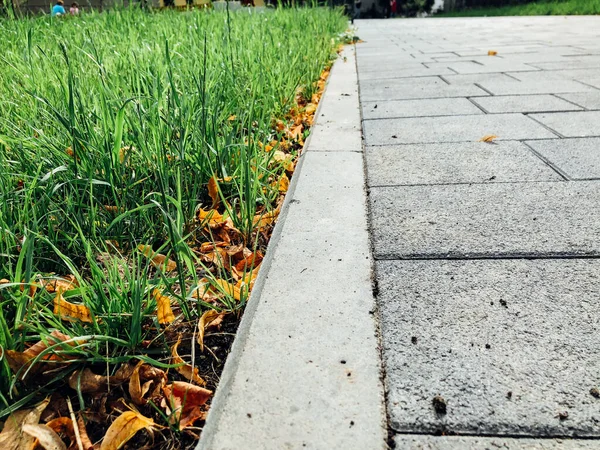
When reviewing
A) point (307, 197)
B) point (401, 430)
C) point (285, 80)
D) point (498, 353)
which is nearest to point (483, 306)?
point (498, 353)

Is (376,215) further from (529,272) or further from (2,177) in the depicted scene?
(2,177)

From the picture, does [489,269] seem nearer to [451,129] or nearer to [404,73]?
[451,129]

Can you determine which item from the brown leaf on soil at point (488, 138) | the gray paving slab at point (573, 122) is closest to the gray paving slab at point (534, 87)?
A: the gray paving slab at point (573, 122)

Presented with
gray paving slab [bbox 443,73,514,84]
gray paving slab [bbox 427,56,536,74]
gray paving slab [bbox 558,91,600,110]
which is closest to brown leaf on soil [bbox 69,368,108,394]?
gray paving slab [bbox 558,91,600,110]

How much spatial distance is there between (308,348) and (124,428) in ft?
1.41

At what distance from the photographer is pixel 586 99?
3793 mm

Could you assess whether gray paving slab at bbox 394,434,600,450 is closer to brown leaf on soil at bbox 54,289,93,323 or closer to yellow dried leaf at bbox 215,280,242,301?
yellow dried leaf at bbox 215,280,242,301

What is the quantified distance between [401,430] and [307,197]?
4.02 feet

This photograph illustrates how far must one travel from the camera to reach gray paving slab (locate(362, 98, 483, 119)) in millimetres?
3609

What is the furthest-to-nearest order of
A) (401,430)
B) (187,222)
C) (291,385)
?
(187,222), (291,385), (401,430)

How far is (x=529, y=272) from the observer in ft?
5.05

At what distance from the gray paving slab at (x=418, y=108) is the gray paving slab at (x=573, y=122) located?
0.46 meters

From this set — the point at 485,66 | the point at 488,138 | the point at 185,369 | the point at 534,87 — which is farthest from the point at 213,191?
the point at 485,66

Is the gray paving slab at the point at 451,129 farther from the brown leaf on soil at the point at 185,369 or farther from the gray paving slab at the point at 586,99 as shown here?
the brown leaf on soil at the point at 185,369
